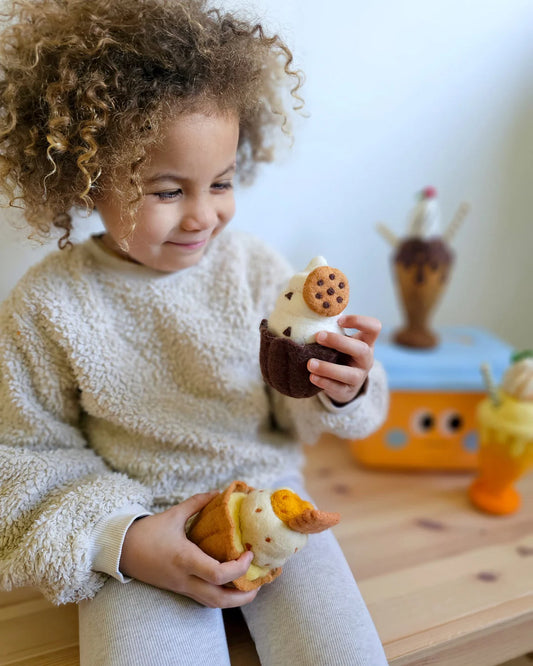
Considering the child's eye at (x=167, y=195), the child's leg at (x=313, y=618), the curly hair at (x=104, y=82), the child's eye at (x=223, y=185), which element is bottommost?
the child's leg at (x=313, y=618)

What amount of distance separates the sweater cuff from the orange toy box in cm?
53

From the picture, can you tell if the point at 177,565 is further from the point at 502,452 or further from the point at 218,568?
the point at 502,452

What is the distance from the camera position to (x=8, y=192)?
0.62 meters

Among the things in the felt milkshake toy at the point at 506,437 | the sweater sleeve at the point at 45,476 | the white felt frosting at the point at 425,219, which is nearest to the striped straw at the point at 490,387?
the felt milkshake toy at the point at 506,437

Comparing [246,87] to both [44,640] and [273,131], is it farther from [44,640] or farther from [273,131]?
[44,640]

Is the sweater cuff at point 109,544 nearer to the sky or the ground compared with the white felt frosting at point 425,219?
nearer to the ground

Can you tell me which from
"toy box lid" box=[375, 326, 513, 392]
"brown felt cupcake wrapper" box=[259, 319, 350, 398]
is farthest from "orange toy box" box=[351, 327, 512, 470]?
"brown felt cupcake wrapper" box=[259, 319, 350, 398]

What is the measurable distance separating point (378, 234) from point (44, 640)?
0.87m

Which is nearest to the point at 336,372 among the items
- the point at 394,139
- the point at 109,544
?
the point at 109,544

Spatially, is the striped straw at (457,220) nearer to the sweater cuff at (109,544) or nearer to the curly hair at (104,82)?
the curly hair at (104,82)

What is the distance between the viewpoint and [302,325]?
1.81 feet

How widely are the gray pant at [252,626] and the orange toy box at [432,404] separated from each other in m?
0.40

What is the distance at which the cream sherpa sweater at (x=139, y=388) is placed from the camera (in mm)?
656

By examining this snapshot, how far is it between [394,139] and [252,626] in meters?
0.86
